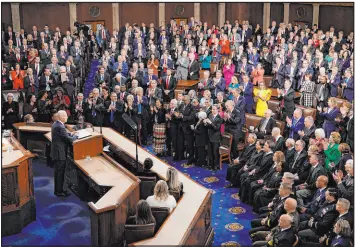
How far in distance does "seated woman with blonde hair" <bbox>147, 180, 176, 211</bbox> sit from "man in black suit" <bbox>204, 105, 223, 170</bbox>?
12.1ft

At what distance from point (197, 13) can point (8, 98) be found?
11.8 meters

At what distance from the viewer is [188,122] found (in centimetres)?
1038

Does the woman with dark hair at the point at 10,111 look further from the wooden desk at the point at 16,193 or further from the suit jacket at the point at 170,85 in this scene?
the wooden desk at the point at 16,193

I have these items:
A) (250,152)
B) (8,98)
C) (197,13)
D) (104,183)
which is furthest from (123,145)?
(197,13)

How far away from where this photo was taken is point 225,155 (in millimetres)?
10273

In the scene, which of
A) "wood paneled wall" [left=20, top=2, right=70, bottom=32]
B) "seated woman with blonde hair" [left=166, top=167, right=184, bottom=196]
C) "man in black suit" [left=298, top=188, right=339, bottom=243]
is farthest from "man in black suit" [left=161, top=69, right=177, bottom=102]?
"wood paneled wall" [left=20, top=2, right=70, bottom=32]

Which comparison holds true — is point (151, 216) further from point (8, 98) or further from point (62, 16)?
point (62, 16)

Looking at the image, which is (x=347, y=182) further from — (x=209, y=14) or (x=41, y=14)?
(x=209, y=14)

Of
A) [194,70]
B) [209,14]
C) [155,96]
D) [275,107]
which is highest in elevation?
[209,14]

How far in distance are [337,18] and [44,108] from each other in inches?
480

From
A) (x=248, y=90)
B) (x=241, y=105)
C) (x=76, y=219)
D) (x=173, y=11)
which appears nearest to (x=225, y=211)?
(x=76, y=219)

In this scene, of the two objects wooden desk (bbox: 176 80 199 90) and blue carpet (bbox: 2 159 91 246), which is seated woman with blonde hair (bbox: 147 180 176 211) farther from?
wooden desk (bbox: 176 80 199 90)

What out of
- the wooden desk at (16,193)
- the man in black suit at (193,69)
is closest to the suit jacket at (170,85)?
the man in black suit at (193,69)

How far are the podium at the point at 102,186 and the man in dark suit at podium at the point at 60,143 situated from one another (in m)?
0.14
